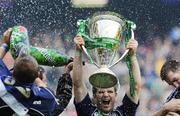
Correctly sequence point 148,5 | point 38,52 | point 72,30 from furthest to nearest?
point 148,5 < point 72,30 < point 38,52

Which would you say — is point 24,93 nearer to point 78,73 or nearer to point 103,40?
point 78,73

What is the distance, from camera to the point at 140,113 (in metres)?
7.86

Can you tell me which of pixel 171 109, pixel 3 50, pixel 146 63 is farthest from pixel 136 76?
pixel 146 63

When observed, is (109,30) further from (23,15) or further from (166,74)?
(23,15)

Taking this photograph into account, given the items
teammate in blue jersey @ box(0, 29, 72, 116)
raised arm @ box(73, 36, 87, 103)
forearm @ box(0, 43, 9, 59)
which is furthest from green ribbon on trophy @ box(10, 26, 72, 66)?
teammate in blue jersey @ box(0, 29, 72, 116)

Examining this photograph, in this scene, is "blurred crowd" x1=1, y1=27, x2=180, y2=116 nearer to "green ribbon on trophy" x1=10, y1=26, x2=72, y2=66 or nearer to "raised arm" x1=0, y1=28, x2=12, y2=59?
"green ribbon on trophy" x1=10, y1=26, x2=72, y2=66

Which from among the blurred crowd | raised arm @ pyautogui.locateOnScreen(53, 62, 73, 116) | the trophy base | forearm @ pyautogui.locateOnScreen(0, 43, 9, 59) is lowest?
the blurred crowd

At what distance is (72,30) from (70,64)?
524cm

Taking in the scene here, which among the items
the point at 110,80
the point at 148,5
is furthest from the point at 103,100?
the point at 148,5

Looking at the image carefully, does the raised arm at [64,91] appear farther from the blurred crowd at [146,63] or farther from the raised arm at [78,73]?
the blurred crowd at [146,63]

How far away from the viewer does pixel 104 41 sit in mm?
4090

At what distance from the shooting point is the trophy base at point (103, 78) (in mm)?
3867

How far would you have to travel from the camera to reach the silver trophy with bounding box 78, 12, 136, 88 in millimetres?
3967

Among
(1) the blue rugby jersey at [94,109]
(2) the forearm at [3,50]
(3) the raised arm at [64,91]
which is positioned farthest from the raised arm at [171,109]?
(2) the forearm at [3,50]
